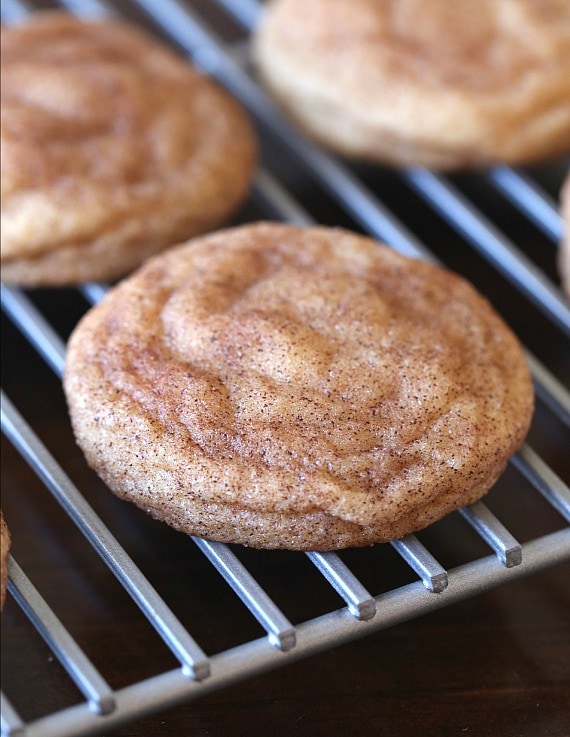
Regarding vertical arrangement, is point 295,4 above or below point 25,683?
above

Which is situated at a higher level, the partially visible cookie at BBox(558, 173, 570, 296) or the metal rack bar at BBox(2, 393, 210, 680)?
the metal rack bar at BBox(2, 393, 210, 680)

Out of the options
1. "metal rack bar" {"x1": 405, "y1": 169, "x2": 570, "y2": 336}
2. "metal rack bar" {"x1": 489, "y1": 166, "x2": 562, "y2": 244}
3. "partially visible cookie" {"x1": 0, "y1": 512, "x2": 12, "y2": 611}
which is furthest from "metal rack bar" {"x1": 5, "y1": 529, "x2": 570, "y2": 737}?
"metal rack bar" {"x1": 489, "y1": 166, "x2": 562, "y2": 244}

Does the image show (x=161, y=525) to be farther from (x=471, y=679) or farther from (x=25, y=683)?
(x=471, y=679)

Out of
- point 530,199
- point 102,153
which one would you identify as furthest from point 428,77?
point 102,153

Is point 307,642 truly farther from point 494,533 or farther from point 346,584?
point 494,533

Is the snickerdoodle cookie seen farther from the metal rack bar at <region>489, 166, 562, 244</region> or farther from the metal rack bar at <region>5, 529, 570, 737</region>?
the metal rack bar at <region>489, 166, 562, 244</region>

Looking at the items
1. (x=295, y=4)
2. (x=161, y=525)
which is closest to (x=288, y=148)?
(x=295, y=4)
